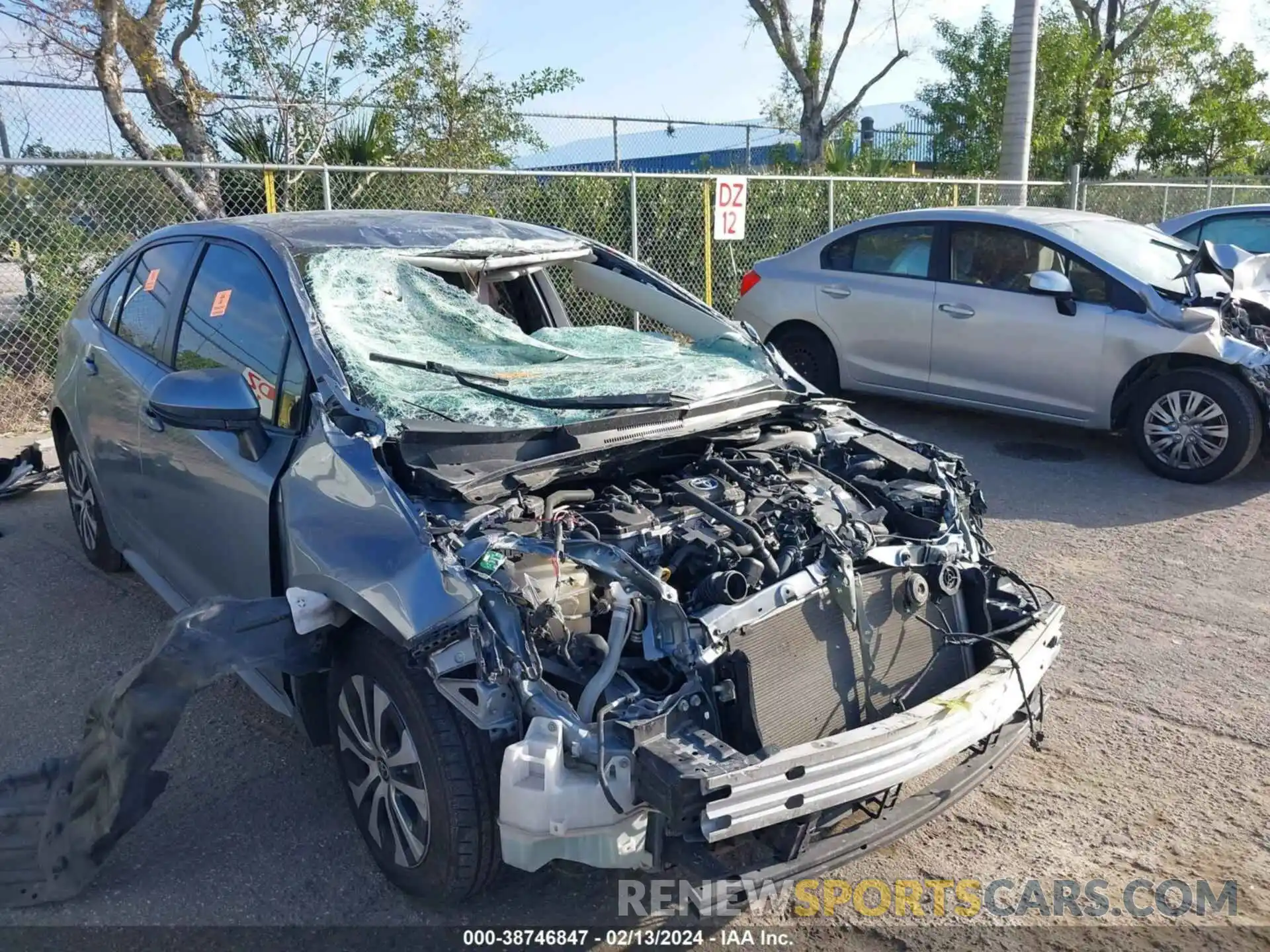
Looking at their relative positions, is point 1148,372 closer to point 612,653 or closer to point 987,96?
point 612,653

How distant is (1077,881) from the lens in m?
2.97

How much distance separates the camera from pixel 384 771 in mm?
→ 2812

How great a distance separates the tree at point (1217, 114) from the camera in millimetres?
23906

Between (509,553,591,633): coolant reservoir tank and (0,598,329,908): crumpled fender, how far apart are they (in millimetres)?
727

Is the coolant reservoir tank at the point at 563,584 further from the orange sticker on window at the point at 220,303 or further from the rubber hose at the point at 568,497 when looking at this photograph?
the orange sticker on window at the point at 220,303

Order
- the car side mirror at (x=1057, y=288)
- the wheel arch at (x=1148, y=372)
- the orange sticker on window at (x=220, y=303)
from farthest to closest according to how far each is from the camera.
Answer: the car side mirror at (x=1057, y=288) < the wheel arch at (x=1148, y=372) < the orange sticker on window at (x=220, y=303)

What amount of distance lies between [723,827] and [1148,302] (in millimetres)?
5830

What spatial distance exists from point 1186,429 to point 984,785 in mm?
4192

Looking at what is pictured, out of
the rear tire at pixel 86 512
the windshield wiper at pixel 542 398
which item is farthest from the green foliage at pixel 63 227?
the windshield wiper at pixel 542 398

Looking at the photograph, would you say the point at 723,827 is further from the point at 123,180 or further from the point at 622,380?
the point at 123,180

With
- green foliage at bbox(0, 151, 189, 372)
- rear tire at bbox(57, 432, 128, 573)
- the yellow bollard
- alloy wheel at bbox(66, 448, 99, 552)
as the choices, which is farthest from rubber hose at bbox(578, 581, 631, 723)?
green foliage at bbox(0, 151, 189, 372)

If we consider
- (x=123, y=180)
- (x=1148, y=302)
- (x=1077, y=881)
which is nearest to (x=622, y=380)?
(x=1077, y=881)

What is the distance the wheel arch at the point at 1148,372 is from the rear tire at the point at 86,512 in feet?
20.5

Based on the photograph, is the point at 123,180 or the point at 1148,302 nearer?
the point at 1148,302
